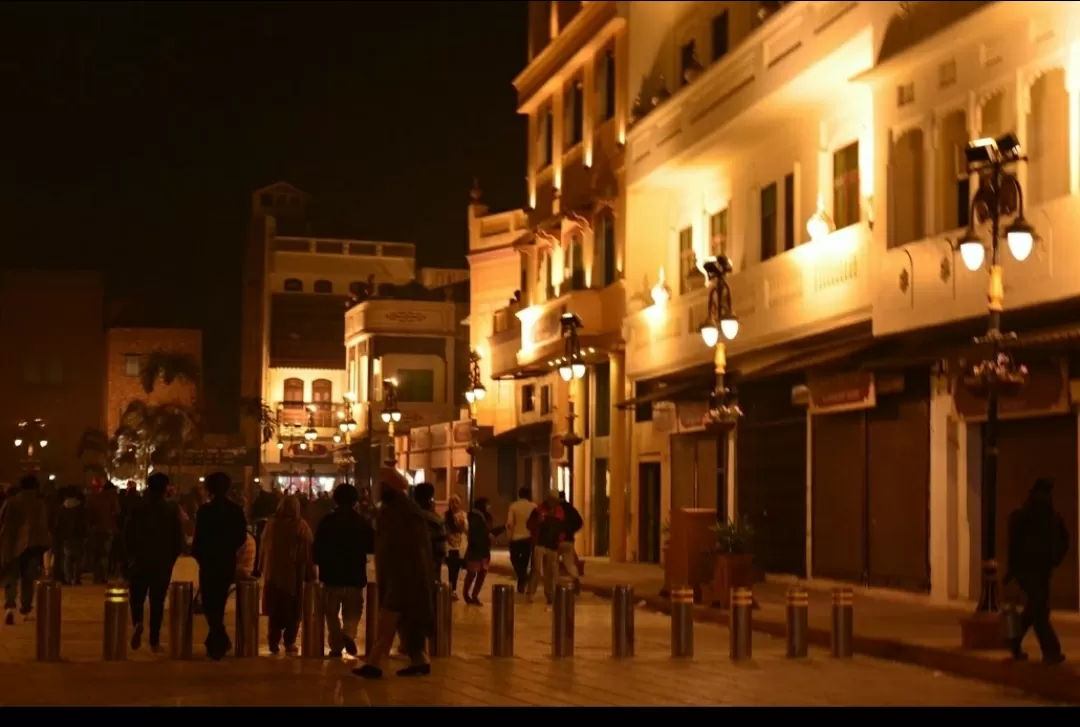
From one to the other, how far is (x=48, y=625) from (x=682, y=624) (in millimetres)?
6049

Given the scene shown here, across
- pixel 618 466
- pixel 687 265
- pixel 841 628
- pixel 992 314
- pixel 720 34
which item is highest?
pixel 720 34

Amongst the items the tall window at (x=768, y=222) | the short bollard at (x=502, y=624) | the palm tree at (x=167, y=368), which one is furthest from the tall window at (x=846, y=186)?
the palm tree at (x=167, y=368)

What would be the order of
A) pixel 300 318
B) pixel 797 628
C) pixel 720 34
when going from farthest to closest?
pixel 300 318
pixel 720 34
pixel 797 628

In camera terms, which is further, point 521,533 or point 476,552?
point 521,533

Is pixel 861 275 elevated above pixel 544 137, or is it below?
below

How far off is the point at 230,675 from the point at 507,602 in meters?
3.11

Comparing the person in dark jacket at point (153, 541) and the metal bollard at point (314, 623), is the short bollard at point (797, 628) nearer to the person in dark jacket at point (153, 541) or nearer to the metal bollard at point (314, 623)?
the metal bollard at point (314, 623)

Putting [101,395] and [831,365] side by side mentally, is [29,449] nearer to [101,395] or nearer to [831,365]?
[101,395]

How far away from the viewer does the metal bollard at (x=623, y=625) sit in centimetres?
1617

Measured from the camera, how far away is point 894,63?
23938mm

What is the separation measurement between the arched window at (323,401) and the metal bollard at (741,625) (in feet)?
225

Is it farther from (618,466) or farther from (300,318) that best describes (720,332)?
(300,318)

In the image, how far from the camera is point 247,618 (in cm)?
1582

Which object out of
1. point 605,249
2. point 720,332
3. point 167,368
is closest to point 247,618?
point 720,332
